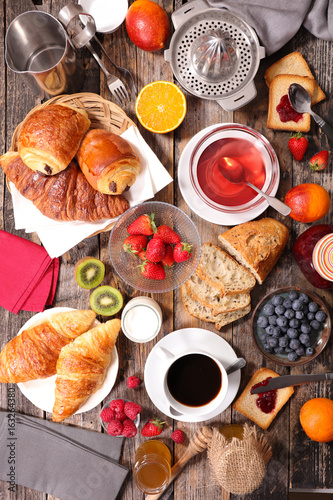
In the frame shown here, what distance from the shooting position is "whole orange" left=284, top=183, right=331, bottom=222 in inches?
66.0

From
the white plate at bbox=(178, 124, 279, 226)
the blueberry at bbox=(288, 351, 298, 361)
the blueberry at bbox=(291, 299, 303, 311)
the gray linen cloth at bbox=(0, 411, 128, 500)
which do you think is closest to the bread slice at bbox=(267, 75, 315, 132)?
the white plate at bbox=(178, 124, 279, 226)

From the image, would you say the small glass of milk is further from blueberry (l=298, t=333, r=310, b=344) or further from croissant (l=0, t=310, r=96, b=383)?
blueberry (l=298, t=333, r=310, b=344)

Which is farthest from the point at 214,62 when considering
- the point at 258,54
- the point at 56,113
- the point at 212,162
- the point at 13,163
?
the point at 13,163

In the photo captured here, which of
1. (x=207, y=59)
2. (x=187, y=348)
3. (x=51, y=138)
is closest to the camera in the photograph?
(x=51, y=138)

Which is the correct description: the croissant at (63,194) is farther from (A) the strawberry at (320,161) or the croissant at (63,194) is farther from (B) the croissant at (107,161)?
(A) the strawberry at (320,161)

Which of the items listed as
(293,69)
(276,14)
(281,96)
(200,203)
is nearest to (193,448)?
(200,203)

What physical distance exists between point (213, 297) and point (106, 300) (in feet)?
1.57

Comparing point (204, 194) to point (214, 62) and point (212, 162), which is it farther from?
point (214, 62)

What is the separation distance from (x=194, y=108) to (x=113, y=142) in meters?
0.45

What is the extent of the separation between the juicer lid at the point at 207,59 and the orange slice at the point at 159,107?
0.25 feet

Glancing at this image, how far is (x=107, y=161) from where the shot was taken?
1573 millimetres

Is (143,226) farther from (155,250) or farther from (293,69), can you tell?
(293,69)

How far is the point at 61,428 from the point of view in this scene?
1878 millimetres

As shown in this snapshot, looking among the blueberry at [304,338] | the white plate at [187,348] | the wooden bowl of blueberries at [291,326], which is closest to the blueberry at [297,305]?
the wooden bowl of blueberries at [291,326]
